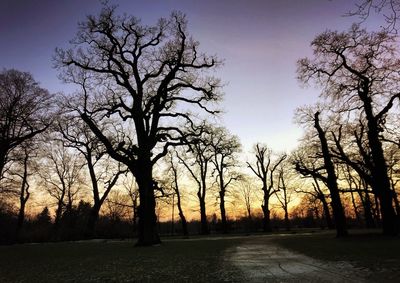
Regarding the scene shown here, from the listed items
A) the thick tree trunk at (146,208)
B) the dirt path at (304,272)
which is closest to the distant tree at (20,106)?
the thick tree trunk at (146,208)

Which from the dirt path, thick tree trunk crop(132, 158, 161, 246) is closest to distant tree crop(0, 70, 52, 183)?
thick tree trunk crop(132, 158, 161, 246)

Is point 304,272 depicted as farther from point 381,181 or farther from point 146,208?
point 381,181

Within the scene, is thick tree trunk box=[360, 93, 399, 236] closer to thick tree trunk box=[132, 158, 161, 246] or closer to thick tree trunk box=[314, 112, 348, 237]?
thick tree trunk box=[314, 112, 348, 237]

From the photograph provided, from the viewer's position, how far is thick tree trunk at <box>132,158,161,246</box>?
2325cm

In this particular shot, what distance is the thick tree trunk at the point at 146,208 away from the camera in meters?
23.2

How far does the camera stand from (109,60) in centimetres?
2586

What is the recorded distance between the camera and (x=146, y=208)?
77.0 ft

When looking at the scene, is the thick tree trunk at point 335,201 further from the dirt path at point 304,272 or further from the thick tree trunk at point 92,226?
the thick tree trunk at point 92,226

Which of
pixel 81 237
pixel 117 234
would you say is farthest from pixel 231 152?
pixel 81 237

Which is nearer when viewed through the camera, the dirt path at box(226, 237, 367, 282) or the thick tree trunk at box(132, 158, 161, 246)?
the dirt path at box(226, 237, 367, 282)

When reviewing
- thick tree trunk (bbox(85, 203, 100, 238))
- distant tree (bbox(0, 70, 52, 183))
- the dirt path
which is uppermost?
distant tree (bbox(0, 70, 52, 183))

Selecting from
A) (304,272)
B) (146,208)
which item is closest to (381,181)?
(146,208)

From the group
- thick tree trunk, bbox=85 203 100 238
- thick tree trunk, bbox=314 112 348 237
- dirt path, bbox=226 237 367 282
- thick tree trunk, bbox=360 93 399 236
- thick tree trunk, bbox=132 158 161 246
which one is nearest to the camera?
dirt path, bbox=226 237 367 282

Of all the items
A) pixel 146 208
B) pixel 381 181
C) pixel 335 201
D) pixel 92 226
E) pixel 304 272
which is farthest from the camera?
pixel 92 226
